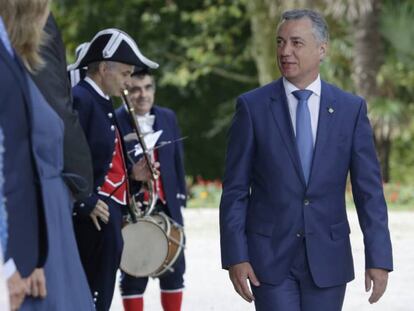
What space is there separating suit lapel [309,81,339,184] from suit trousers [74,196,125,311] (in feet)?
4.78

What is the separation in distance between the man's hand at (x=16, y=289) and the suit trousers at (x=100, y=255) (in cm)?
256

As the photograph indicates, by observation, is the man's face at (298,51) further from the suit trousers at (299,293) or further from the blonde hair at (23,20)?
the blonde hair at (23,20)

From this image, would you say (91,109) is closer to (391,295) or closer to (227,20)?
(391,295)

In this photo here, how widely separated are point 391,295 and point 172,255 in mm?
2752

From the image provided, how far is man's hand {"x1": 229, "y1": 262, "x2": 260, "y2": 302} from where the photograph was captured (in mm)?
6121

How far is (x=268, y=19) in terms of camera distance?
26.9 m

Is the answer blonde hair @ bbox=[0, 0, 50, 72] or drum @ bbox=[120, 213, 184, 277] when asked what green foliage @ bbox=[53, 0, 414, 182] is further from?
blonde hair @ bbox=[0, 0, 50, 72]

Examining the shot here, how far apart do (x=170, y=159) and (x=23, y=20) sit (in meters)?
4.98

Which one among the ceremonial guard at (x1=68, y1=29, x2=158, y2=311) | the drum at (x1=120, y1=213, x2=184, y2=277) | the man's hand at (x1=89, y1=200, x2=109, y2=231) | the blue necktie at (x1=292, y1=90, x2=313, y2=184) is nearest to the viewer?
the blue necktie at (x1=292, y1=90, x2=313, y2=184)

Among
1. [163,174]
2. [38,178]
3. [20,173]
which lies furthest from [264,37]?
[20,173]

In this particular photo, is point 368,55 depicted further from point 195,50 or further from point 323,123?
point 323,123

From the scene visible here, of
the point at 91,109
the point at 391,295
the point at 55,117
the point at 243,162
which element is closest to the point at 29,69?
the point at 55,117

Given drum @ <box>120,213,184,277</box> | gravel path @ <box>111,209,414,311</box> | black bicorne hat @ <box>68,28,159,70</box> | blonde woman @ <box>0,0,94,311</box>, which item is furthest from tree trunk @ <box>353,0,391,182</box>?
blonde woman @ <box>0,0,94,311</box>

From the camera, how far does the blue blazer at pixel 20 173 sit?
455 cm
